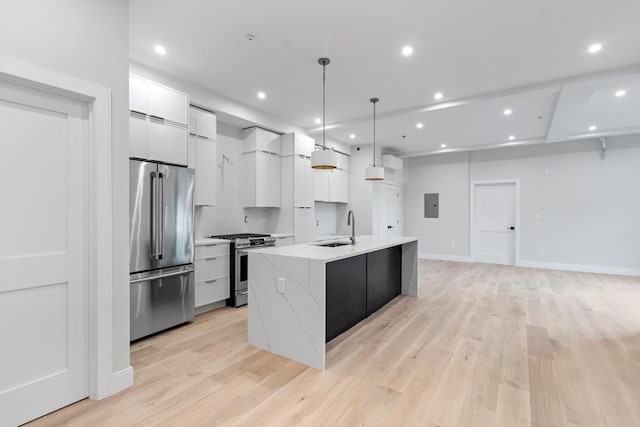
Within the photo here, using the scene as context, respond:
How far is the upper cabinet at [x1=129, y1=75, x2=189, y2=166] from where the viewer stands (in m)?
3.26

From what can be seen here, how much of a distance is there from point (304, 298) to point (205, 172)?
247cm

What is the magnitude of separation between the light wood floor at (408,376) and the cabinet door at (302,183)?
2.21 meters

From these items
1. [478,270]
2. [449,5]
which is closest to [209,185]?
[449,5]

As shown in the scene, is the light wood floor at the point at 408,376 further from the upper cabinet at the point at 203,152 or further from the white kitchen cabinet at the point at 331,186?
the white kitchen cabinet at the point at 331,186

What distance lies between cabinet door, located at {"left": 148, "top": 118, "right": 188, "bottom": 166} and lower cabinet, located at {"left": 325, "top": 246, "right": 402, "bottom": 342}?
2.16 meters

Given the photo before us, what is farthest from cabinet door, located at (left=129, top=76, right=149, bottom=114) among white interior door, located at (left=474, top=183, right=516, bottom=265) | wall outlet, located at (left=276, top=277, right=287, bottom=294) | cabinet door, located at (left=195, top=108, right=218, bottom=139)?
white interior door, located at (left=474, top=183, right=516, bottom=265)

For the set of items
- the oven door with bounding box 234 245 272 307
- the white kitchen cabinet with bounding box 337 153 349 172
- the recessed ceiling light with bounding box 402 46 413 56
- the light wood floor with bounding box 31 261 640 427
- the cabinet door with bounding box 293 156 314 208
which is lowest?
the light wood floor with bounding box 31 261 640 427

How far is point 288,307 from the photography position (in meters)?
2.77

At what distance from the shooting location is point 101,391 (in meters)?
2.13

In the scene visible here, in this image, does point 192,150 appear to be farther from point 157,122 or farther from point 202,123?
point 157,122

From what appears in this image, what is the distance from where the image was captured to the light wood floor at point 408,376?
1.97 meters

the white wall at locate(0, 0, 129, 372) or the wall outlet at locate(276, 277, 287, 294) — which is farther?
the wall outlet at locate(276, 277, 287, 294)

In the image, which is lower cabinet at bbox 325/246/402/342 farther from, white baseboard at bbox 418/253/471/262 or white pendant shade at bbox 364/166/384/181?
white baseboard at bbox 418/253/471/262

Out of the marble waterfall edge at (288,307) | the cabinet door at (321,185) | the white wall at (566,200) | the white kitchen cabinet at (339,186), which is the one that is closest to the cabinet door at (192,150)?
the marble waterfall edge at (288,307)
